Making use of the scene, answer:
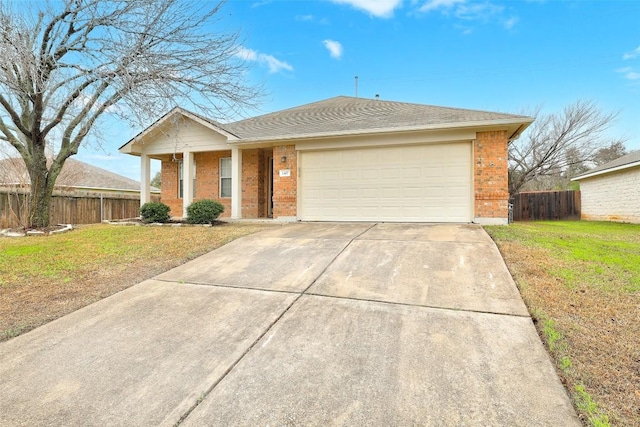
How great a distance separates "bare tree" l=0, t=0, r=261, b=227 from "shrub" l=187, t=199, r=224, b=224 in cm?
296

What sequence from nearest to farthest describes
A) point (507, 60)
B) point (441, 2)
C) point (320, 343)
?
1. point (320, 343)
2. point (441, 2)
3. point (507, 60)

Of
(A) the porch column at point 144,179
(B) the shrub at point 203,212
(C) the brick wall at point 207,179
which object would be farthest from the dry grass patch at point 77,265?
(C) the brick wall at point 207,179

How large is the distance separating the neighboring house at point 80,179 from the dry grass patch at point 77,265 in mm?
7277

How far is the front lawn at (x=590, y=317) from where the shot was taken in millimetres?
2100

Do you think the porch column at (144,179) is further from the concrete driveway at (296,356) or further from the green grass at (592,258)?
the green grass at (592,258)

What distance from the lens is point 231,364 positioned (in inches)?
104

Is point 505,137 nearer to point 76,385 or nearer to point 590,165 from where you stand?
point 76,385

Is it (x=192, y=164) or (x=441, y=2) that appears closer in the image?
(x=441, y=2)

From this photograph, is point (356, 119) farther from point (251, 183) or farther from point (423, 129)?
point (251, 183)

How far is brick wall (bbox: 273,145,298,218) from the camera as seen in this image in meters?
10.6

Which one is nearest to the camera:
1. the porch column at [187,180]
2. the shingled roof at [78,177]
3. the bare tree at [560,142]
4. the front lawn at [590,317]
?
the front lawn at [590,317]

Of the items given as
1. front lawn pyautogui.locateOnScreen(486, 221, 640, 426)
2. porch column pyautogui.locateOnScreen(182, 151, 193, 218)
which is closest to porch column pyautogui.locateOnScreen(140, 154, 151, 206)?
porch column pyautogui.locateOnScreen(182, 151, 193, 218)

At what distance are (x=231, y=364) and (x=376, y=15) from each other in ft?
44.5

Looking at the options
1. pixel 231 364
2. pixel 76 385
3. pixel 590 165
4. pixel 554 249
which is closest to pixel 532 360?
pixel 231 364
